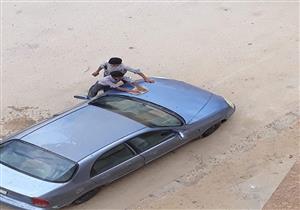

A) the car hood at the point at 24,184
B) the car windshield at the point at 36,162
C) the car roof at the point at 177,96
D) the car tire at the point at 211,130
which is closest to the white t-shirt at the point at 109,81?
the car roof at the point at 177,96

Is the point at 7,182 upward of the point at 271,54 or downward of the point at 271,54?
upward

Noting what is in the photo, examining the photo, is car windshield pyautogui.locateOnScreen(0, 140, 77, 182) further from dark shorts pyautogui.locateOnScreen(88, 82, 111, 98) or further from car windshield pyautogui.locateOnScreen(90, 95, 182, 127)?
dark shorts pyautogui.locateOnScreen(88, 82, 111, 98)

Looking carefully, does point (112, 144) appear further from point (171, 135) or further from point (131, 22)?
point (131, 22)

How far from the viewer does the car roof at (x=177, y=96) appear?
10562 millimetres

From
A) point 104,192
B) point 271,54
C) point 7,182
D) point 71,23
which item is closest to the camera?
point 7,182

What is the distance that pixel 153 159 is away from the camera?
32.5 feet

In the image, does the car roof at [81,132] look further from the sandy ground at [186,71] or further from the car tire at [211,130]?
the car tire at [211,130]

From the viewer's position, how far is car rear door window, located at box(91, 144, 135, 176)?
9047mm

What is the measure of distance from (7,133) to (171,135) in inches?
116

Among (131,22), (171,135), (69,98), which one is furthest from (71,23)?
(171,135)

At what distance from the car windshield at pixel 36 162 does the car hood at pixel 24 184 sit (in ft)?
0.28

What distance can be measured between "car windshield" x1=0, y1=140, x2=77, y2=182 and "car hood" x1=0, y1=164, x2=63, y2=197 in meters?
0.08

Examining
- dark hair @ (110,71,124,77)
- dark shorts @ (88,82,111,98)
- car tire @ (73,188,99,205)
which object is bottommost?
car tire @ (73,188,99,205)

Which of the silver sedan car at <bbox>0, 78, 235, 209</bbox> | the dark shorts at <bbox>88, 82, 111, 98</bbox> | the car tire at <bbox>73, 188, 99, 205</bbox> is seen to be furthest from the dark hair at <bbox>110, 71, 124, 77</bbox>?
the car tire at <bbox>73, 188, 99, 205</bbox>
